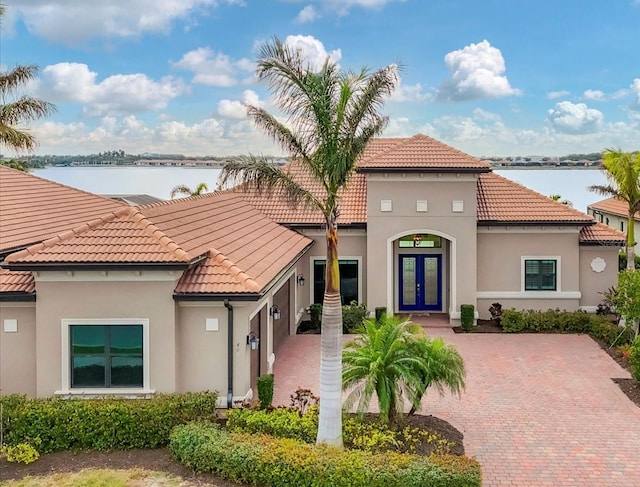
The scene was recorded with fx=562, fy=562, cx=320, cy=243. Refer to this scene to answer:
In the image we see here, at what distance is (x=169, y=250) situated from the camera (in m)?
11.9

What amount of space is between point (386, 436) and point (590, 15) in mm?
18967

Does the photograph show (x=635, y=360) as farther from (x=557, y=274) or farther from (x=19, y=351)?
(x=19, y=351)

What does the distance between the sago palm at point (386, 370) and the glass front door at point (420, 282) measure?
11115 millimetres

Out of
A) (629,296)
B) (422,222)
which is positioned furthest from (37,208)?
(629,296)

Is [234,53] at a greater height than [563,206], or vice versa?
[234,53]

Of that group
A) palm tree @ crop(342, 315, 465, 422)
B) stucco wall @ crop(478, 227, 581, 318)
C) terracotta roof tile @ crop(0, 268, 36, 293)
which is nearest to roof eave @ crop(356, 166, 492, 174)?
stucco wall @ crop(478, 227, 581, 318)

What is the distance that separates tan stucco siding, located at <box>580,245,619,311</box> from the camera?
2098 centimetres

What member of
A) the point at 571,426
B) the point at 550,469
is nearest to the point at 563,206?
the point at 571,426

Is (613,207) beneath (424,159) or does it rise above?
beneath

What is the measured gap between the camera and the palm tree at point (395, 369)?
10.8 m

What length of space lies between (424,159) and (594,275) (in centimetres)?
776

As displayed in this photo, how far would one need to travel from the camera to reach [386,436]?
10.7m

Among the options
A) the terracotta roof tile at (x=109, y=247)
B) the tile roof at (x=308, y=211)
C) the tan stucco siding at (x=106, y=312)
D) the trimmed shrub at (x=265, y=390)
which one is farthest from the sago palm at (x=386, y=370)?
the tile roof at (x=308, y=211)

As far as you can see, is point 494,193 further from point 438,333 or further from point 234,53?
point 234,53
